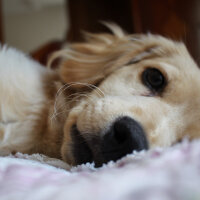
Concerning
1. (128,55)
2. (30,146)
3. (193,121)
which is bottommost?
(30,146)

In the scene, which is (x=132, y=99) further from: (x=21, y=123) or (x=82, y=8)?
(x=82, y=8)

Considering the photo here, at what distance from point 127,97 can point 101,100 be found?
0.10 meters

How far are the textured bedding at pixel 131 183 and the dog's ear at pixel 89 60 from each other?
61 centimetres

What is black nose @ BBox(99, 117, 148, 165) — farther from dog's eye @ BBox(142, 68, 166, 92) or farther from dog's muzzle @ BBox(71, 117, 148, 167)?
dog's eye @ BBox(142, 68, 166, 92)

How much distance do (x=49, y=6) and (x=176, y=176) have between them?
5.66 metres

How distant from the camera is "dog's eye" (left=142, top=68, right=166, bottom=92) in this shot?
97 centimetres

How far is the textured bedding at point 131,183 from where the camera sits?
373 mm

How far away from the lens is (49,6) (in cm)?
552

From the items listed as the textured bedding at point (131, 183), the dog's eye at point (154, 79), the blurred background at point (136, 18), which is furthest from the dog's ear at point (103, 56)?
the textured bedding at point (131, 183)

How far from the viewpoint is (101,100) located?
0.82 metres

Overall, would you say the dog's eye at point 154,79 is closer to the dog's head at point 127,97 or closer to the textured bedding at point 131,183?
the dog's head at point 127,97

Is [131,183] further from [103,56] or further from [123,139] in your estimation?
[103,56]

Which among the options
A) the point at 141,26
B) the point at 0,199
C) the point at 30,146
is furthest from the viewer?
the point at 141,26

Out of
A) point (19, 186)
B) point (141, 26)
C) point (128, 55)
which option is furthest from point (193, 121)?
point (141, 26)
